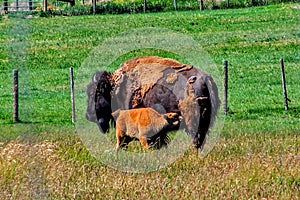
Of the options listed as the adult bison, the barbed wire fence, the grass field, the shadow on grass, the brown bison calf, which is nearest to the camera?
the grass field

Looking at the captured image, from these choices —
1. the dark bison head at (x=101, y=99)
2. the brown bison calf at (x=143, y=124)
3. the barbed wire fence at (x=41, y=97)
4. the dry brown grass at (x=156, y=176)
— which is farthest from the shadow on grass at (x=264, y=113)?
the dry brown grass at (x=156, y=176)

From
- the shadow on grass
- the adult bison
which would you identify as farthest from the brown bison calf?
the shadow on grass

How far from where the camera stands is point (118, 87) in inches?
522

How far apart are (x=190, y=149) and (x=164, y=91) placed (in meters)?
0.97

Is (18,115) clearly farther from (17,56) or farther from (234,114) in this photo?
(17,56)

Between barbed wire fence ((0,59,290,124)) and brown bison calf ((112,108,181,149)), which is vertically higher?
brown bison calf ((112,108,181,149))

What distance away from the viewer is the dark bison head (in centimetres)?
1334

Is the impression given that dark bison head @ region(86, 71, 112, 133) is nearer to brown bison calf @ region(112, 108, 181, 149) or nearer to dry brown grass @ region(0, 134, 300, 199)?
brown bison calf @ region(112, 108, 181, 149)

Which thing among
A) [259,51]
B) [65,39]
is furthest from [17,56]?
[259,51]

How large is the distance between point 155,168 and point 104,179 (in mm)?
942

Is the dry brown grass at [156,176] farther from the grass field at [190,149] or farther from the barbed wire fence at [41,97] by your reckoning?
the barbed wire fence at [41,97]

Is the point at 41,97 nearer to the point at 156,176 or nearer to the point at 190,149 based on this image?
the point at 190,149

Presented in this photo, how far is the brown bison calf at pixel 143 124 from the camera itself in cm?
1255

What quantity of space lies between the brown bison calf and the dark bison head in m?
0.45
